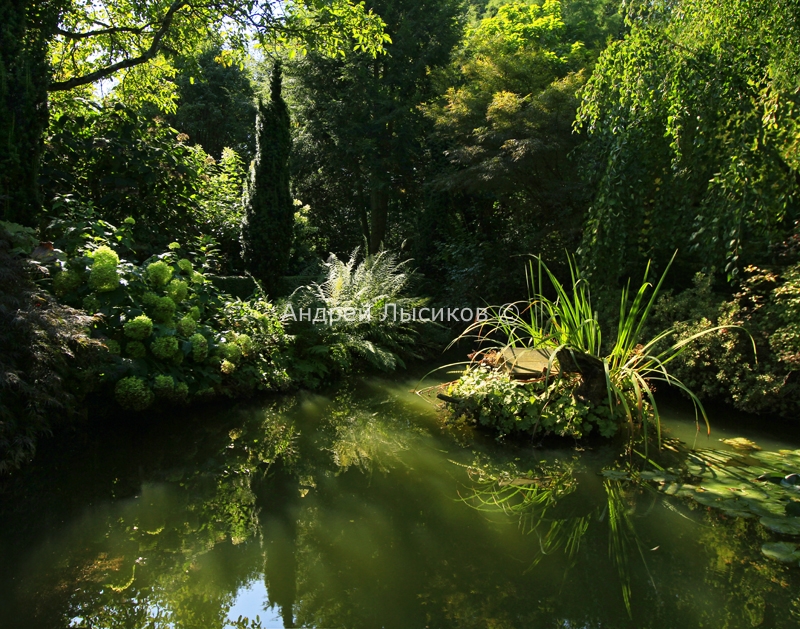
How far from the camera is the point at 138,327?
Answer: 3.88 m

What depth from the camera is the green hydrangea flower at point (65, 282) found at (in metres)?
3.81

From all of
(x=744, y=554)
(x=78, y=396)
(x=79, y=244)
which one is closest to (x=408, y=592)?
(x=744, y=554)

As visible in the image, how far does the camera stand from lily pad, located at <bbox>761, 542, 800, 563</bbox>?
2354 mm

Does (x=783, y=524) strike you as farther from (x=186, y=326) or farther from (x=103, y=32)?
(x=103, y=32)

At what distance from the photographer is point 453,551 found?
2.42 meters

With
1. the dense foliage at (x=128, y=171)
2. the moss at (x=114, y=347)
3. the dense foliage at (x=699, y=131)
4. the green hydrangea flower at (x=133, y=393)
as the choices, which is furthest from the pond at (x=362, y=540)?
the dense foliage at (x=128, y=171)

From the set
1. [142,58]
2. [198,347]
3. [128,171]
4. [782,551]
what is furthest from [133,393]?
[142,58]

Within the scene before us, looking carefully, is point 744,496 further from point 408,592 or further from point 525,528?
point 408,592

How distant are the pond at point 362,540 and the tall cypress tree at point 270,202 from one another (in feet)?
13.4

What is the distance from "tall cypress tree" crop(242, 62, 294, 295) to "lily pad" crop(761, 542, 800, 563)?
21.0ft

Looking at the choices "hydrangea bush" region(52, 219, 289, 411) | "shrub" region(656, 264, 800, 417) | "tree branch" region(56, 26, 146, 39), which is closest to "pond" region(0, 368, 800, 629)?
"hydrangea bush" region(52, 219, 289, 411)

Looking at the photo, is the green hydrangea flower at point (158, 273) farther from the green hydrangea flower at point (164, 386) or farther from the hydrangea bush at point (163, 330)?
the green hydrangea flower at point (164, 386)

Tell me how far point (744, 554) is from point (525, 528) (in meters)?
0.92

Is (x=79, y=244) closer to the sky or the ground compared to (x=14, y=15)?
closer to the ground
